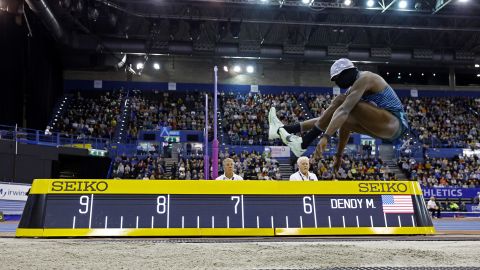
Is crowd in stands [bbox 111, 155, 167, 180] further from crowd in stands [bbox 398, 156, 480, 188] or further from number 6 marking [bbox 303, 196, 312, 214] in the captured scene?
number 6 marking [bbox 303, 196, 312, 214]

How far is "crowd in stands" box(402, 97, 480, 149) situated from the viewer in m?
31.7

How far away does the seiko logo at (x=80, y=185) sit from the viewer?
6.35 m

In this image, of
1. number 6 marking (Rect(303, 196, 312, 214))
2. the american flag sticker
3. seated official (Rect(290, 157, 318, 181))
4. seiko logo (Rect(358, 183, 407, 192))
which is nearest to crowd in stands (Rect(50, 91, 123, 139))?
seated official (Rect(290, 157, 318, 181))

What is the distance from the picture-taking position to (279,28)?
3322 centimetres

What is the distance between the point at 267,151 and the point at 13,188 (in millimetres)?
13625

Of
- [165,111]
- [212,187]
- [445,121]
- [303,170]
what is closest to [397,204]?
[303,170]

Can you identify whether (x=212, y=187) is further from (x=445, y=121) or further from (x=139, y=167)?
(x=445, y=121)

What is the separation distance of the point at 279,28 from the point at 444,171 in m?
14.7

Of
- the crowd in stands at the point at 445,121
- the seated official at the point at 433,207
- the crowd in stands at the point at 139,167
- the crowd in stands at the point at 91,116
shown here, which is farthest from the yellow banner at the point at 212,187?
the crowd in stands at the point at 445,121

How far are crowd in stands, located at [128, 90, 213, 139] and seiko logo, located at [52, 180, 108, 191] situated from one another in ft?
77.8

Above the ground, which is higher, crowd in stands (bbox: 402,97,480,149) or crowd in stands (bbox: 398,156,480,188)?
crowd in stands (bbox: 402,97,480,149)

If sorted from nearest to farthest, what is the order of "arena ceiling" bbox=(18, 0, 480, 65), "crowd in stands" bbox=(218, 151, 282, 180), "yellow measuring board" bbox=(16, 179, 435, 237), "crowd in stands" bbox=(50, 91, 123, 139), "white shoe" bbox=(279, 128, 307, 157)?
1. "white shoe" bbox=(279, 128, 307, 157)
2. "yellow measuring board" bbox=(16, 179, 435, 237)
3. "crowd in stands" bbox=(218, 151, 282, 180)
4. "arena ceiling" bbox=(18, 0, 480, 65)
5. "crowd in stands" bbox=(50, 91, 123, 139)

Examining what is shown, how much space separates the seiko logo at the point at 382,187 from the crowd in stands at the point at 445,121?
24.9 m

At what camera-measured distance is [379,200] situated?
6.92m
